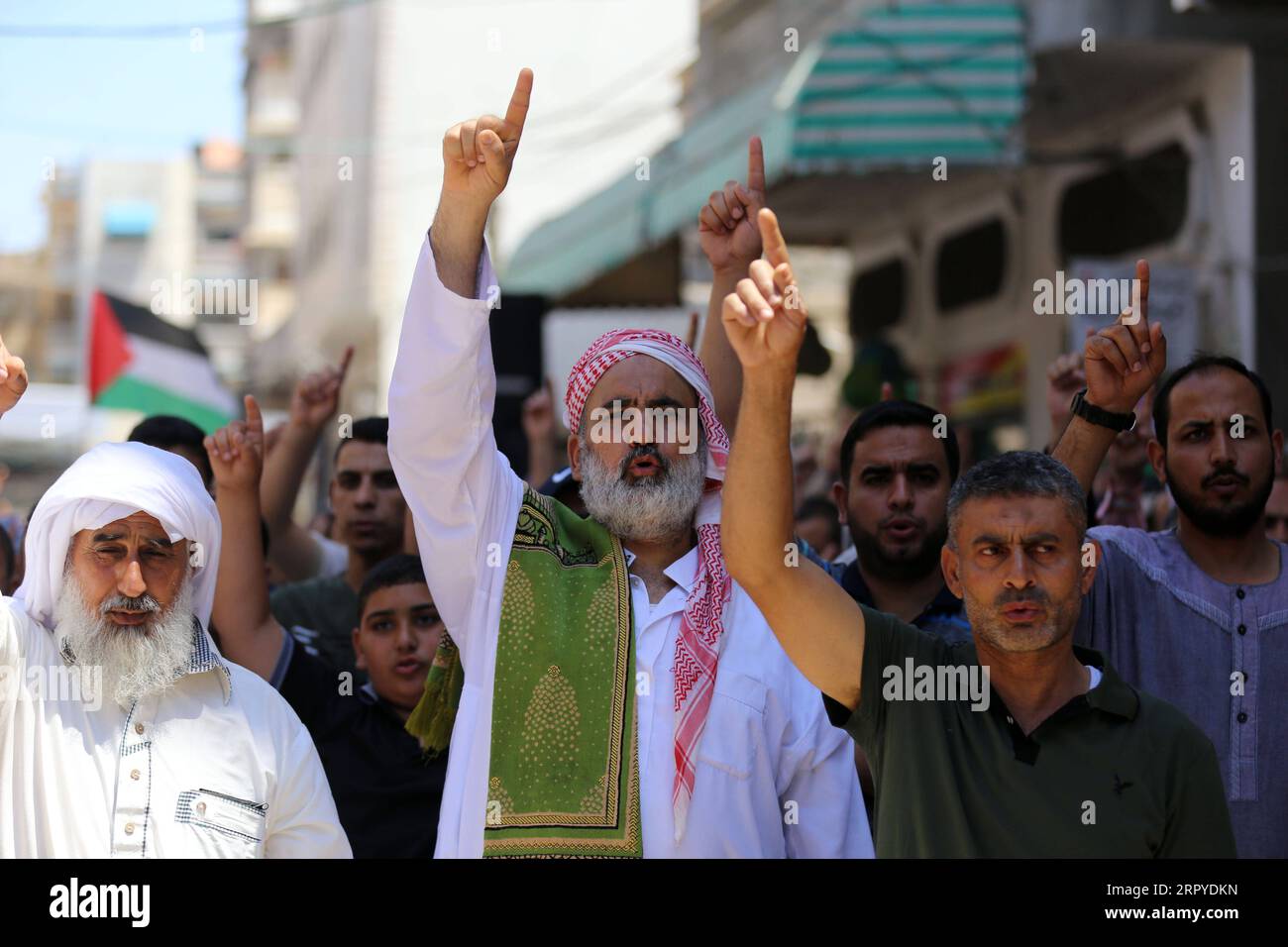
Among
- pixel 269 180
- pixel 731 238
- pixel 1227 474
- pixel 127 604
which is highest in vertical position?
pixel 269 180

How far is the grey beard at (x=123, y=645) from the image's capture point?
3.24 meters

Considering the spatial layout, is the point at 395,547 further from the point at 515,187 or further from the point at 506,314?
the point at 515,187

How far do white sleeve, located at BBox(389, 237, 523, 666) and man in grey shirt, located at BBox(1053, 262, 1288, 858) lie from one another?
128cm

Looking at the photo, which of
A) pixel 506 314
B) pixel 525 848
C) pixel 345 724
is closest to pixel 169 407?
pixel 506 314

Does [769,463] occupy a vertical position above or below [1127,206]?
below

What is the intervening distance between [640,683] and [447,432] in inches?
24.6

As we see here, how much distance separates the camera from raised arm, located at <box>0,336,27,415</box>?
134 inches

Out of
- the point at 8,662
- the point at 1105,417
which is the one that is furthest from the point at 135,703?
the point at 1105,417

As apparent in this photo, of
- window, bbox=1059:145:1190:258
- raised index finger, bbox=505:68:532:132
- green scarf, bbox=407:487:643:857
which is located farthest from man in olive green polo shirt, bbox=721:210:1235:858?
window, bbox=1059:145:1190:258

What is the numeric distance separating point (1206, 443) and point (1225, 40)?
6.79m

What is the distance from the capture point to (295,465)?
550 cm

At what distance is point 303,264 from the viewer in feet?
118

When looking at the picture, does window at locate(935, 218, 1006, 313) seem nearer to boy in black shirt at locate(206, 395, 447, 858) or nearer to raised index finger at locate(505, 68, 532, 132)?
boy in black shirt at locate(206, 395, 447, 858)

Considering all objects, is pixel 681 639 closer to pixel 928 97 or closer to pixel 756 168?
pixel 756 168
